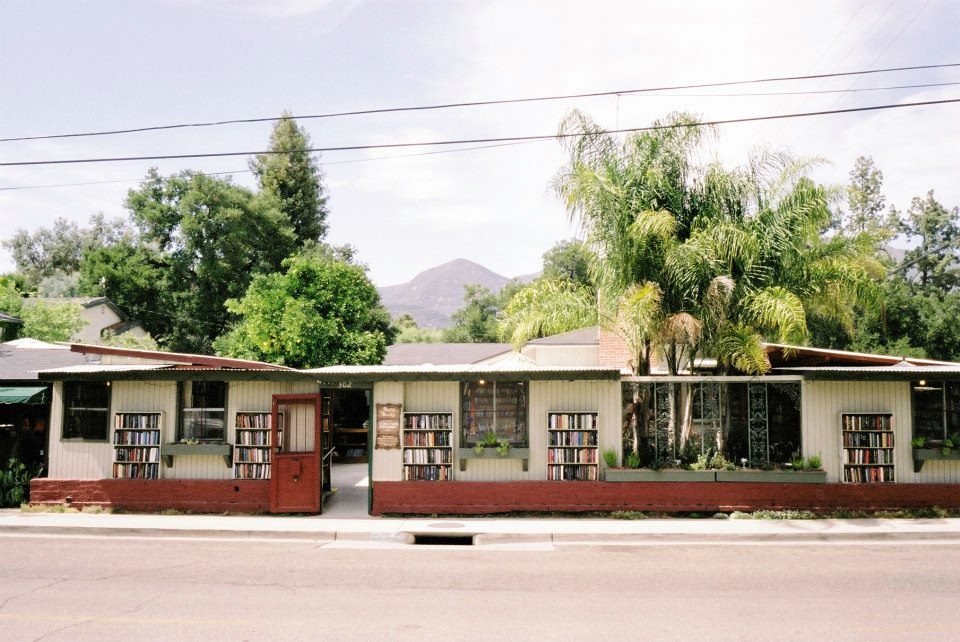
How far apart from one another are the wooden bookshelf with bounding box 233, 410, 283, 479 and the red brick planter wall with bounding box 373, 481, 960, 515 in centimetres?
251

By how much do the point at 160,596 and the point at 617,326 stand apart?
1018 centimetres

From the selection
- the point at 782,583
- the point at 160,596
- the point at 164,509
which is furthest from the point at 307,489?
the point at 782,583

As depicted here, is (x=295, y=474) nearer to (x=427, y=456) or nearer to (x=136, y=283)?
(x=427, y=456)

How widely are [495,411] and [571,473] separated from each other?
205 centimetres

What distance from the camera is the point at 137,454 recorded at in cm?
1452

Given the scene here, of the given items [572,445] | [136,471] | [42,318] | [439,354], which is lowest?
[136,471]

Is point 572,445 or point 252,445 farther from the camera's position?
point 252,445

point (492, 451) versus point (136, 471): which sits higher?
point (492, 451)

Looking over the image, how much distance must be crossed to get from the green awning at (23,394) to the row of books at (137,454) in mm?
2211

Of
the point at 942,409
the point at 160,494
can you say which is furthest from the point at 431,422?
the point at 942,409

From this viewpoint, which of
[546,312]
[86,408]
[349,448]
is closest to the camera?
[86,408]

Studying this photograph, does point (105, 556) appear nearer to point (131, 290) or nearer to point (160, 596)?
point (160, 596)

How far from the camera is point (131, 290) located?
179 ft

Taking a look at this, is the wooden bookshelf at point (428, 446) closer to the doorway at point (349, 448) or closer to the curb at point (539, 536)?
the doorway at point (349, 448)
